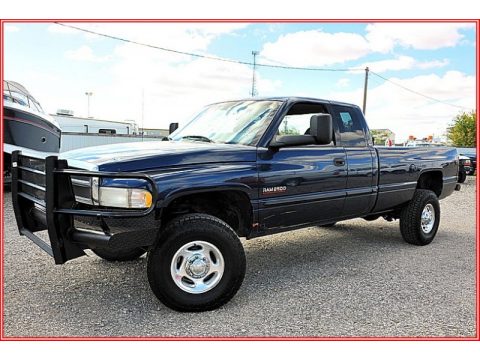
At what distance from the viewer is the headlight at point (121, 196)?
3.30m

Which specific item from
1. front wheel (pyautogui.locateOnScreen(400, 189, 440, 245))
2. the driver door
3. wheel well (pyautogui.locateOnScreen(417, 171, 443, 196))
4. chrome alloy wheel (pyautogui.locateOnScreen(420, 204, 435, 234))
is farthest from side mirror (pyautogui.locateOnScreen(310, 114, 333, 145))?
wheel well (pyautogui.locateOnScreen(417, 171, 443, 196))

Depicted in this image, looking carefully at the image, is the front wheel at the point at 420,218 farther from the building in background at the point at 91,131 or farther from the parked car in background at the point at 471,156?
the parked car in background at the point at 471,156

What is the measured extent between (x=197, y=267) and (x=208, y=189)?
0.67 metres

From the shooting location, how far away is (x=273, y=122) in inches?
169

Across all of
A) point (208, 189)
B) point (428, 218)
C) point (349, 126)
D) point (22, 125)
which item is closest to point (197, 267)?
point (208, 189)

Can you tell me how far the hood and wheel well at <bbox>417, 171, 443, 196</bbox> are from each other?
3.67m

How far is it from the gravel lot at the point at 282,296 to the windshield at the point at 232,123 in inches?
58.8

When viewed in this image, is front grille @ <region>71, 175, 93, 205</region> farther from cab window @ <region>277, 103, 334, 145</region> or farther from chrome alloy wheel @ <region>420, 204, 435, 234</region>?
chrome alloy wheel @ <region>420, 204, 435, 234</region>

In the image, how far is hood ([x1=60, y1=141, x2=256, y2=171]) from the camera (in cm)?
338

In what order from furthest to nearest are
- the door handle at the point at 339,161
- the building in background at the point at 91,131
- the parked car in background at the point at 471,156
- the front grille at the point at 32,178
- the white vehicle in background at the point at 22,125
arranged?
the building in background at the point at 91,131 < the parked car in background at the point at 471,156 < the white vehicle in background at the point at 22,125 < the door handle at the point at 339,161 < the front grille at the point at 32,178

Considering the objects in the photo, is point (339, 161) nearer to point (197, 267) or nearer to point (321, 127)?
point (321, 127)

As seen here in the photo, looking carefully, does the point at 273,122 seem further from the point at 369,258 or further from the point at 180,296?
the point at 369,258

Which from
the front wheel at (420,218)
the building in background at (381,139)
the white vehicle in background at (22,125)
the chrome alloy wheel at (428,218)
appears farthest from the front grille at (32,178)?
the white vehicle in background at (22,125)

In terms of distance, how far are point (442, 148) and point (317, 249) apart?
275cm
